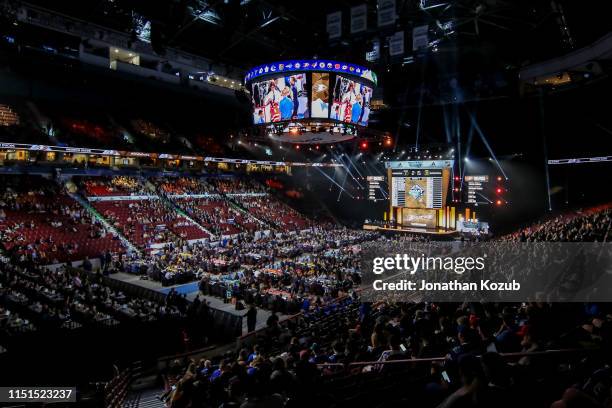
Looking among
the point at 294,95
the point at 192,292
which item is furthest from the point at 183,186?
the point at 294,95

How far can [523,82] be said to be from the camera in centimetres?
3281

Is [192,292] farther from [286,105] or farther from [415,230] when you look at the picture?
[415,230]

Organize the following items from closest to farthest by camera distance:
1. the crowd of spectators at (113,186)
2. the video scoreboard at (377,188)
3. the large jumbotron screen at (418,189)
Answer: the crowd of spectators at (113,186) → the large jumbotron screen at (418,189) → the video scoreboard at (377,188)

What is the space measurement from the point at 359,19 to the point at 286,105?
15.2 ft

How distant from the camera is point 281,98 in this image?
56.4 feet

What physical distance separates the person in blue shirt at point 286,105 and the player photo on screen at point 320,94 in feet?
3.33

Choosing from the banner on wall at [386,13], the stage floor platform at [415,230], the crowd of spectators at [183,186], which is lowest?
the stage floor platform at [415,230]

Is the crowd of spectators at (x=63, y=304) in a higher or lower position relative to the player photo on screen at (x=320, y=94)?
lower

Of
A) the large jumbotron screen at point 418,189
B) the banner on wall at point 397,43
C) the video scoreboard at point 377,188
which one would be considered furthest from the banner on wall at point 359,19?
the video scoreboard at point 377,188

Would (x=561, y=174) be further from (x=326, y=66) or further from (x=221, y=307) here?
→ (x=221, y=307)

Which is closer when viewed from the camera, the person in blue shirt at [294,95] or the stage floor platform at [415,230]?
the person in blue shirt at [294,95]

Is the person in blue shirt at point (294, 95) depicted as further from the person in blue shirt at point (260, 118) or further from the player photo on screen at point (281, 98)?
the person in blue shirt at point (260, 118)

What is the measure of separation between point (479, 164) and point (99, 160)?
34142mm

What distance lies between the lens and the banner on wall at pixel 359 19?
52.3ft
